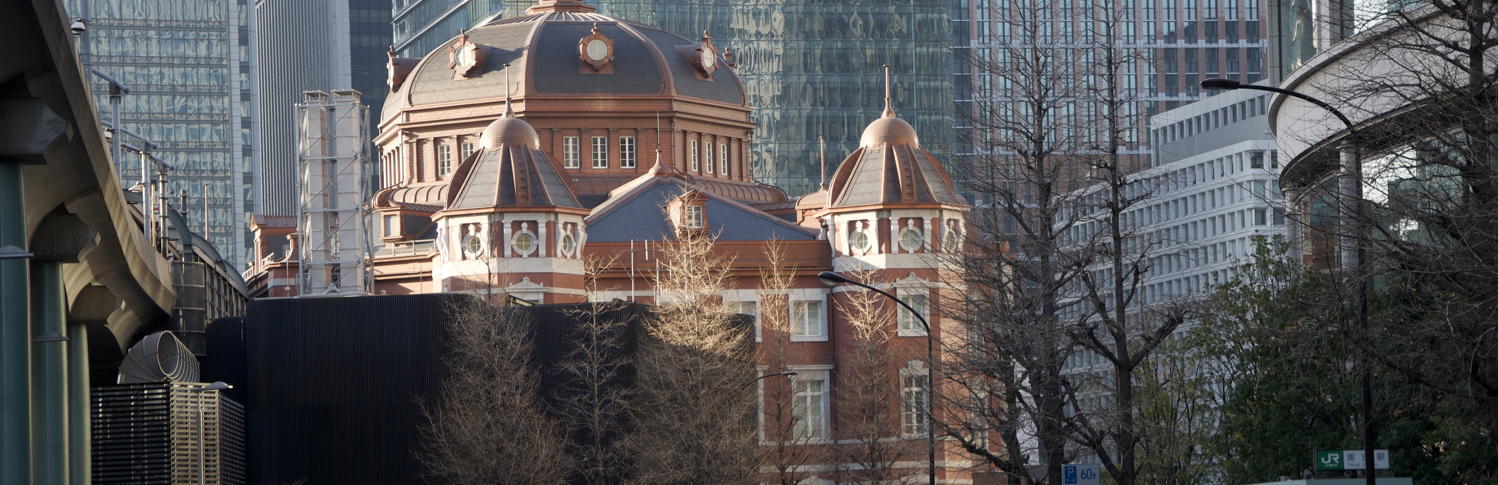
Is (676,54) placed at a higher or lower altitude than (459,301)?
higher

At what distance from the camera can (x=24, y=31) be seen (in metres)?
25.2

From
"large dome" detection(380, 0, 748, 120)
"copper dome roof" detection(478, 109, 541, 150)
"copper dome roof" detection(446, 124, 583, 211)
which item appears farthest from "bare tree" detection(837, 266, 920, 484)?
"large dome" detection(380, 0, 748, 120)

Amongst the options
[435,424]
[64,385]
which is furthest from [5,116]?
[435,424]

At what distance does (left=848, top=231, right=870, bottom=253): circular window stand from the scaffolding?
54.9ft

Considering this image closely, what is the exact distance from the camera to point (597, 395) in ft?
210

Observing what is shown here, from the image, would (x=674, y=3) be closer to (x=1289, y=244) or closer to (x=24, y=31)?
(x=1289, y=244)

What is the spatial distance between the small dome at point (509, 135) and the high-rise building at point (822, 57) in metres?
54.9

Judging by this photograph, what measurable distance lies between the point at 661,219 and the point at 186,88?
8766 centimetres

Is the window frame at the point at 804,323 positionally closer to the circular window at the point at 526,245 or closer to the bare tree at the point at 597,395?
the circular window at the point at 526,245

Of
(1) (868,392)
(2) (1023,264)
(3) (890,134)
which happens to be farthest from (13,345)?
(3) (890,134)

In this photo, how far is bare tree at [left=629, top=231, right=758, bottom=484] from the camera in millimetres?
59219

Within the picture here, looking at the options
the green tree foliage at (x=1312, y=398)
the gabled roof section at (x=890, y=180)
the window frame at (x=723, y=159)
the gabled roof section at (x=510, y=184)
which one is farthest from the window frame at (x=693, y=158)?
the green tree foliage at (x=1312, y=398)

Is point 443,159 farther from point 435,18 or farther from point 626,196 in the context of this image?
point 435,18

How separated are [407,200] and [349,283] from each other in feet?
57.5
